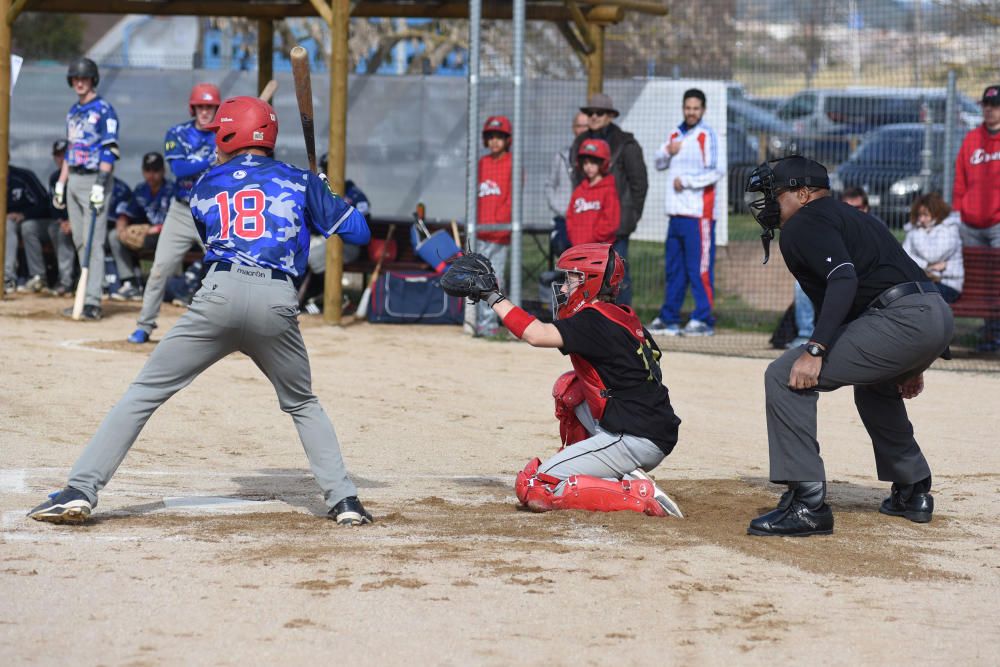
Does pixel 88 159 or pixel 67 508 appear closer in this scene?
pixel 67 508

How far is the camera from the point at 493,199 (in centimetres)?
1272

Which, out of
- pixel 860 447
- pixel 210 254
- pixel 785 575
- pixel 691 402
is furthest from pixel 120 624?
pixel 691 402

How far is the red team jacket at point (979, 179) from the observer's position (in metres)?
12.1

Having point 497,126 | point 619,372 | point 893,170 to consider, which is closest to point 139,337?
point 497,126

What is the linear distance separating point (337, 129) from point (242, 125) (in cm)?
714

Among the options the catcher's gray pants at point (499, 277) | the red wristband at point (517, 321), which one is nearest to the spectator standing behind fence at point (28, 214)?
the catcher's gray pants at point (499, 277)

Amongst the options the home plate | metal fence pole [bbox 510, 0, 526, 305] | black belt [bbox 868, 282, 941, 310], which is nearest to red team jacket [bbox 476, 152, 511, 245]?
metal fence pole [bbox 510, 0, 526, 305]

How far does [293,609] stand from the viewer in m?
4.57

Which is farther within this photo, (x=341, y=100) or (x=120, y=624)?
(x=341, y=100)

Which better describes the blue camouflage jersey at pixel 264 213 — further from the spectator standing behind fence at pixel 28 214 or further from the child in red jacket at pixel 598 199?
the spectator standing behind fence at pixel 28 214

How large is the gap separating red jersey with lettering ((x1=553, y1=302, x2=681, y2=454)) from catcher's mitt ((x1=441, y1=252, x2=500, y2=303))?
14.1 inches

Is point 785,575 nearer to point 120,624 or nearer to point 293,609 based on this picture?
point 293,609

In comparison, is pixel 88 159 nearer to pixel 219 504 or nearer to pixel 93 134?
pixel 93 134

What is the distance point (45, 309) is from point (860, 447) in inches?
331
